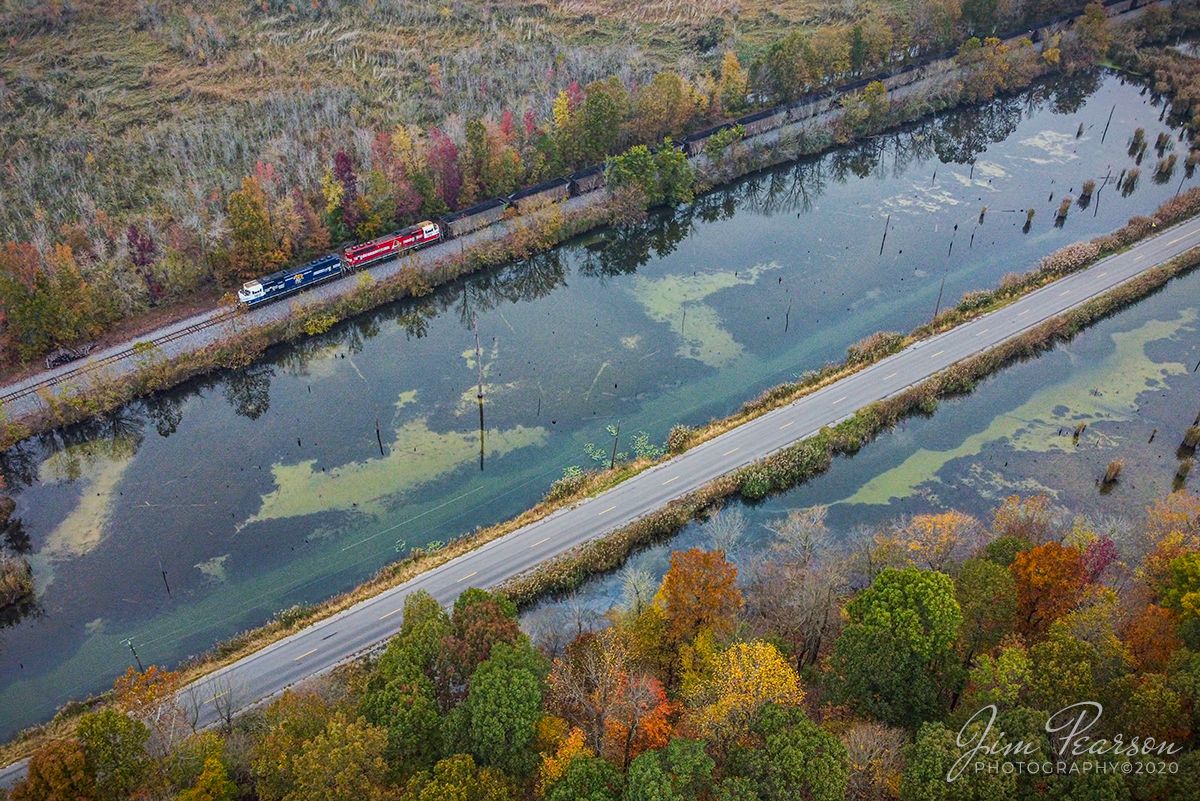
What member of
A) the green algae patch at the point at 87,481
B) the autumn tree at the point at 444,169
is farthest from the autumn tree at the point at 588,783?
the autumn tree at the point at 444,169

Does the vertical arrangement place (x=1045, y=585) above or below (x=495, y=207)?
above

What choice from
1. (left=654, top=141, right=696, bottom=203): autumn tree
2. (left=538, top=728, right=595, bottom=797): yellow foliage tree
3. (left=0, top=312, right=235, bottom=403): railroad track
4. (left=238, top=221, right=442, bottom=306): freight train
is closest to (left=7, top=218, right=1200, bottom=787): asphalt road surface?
(left=538, top=728, right=595, bottom=797): yellow foliage tree

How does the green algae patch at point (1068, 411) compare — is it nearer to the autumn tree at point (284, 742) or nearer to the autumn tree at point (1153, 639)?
the autumn tree at point (1153, 639)

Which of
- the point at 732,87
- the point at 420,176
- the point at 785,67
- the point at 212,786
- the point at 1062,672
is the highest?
the point at 785,67

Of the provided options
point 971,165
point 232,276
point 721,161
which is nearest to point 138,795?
point 232,276

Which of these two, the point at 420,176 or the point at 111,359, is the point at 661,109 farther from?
the point at 111,359

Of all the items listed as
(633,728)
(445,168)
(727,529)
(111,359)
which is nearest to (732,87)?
(445,168)

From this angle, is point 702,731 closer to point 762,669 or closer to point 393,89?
point 762,669
